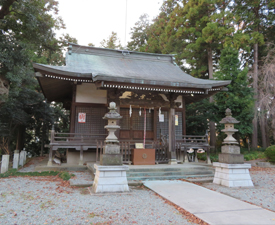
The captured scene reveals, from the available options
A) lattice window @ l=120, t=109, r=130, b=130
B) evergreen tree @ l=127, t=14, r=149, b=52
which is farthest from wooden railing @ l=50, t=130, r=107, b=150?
evergreen tree @ l=127, t=14, r=149, b=52

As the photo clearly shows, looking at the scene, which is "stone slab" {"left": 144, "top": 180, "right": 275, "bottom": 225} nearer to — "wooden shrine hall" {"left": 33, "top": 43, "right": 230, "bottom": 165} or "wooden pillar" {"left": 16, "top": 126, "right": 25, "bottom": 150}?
"wooden shrine hall" {"left": 33, "top": 43, "right": 230, "bottom": 165}

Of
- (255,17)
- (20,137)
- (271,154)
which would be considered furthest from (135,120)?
(255,17)

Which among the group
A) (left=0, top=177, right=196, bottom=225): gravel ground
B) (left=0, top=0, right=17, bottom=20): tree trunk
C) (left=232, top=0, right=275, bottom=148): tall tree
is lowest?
(left=0, top=177, right=196, bottom=225): gravel ground

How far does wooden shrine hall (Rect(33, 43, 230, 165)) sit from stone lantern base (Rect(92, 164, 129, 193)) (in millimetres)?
2772

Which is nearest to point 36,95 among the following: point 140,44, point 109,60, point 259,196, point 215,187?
point 109,60

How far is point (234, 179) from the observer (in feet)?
21.2

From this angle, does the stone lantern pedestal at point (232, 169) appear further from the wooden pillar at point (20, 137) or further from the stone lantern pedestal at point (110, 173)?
the wooden pillar at point (20, 137)

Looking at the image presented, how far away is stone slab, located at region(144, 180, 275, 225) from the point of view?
3660 mm

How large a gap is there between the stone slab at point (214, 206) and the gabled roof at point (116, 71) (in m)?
4.42

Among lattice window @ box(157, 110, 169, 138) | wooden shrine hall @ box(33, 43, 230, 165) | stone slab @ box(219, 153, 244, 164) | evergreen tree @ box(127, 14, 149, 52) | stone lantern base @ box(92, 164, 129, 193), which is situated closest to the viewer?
stone lantern base @ box(92, 164, 129, 193)

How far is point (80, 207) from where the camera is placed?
13.9ft

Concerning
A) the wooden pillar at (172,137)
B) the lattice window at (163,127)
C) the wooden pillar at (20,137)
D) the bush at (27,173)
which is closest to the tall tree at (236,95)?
the lattice window at (163,127)

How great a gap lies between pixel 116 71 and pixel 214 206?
25.5 ft

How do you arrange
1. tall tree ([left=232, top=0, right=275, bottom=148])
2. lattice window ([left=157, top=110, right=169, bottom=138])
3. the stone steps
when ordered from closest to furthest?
the stone steps
lattice window ([left=157, top=110, right=169, bottom=138])
tall tree ([left=232, top=0, right=275, bottom=148])
